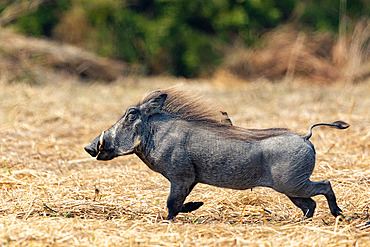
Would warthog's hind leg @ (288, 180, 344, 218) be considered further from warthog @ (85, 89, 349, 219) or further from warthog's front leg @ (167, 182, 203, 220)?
warthog's front leg @ (167, 182, 203, 220)

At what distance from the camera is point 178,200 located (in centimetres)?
345

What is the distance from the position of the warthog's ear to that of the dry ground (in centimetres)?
32

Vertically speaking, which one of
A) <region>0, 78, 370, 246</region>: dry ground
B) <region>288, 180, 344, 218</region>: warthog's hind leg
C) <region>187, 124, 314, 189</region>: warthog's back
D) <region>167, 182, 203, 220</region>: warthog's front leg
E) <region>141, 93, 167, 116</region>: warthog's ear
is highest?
<region>141, 93, 167, 116</region>: warthog's ear

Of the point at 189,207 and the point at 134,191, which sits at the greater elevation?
the point at 189,207

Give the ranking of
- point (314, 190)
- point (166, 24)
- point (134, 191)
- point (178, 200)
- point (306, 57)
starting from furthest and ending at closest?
point (166, 24) < point (306, 57) < point (134, 191) < point (178, 200) < point (314, 190)

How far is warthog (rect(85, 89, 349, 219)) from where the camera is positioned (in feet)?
10.8

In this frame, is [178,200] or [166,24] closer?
[178,200]

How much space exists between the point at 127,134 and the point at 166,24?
8.38 m

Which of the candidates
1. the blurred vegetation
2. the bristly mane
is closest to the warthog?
the bristly mane

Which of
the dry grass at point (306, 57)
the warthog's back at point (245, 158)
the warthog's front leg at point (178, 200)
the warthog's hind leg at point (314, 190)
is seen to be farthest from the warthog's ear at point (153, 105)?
the dry grass at point (306, 57)

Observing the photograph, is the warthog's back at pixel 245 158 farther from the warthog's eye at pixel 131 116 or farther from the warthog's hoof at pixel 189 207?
the warthog's eye at pixel 131 116

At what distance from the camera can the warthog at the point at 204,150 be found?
330 centimetres

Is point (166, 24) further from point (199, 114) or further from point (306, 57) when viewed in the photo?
point (199, 114)

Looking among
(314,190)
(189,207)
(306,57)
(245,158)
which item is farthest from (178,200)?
(306,57)
